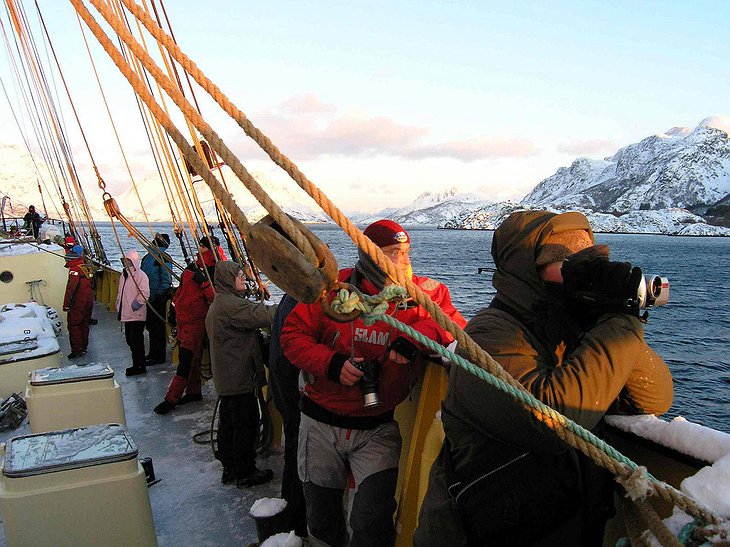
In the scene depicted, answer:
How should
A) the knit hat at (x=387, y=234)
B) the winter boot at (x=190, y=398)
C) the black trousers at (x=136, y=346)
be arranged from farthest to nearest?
1. the black trousers at (x=136, y=346)
2. the winter boot at (x=190, y=398)
3. the knit hat at (x=387, y=234)

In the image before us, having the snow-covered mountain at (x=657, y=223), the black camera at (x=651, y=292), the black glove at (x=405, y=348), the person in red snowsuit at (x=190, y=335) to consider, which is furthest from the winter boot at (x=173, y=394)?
the snow-covered mountain at (x=657, y=223)

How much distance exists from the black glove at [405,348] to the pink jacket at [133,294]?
5738mm

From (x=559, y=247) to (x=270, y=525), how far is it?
7.75 ft

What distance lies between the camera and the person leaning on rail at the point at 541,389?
150cm

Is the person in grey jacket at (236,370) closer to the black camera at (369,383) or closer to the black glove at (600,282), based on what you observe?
the black camera at (369,383)

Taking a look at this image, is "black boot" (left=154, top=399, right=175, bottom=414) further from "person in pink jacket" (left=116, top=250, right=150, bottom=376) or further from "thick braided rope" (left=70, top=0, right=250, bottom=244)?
"thick braided rope" (left=70, top=0, right=250, bottom=244)

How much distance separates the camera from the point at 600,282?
153cm

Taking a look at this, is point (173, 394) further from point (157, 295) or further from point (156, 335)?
point (157, 295)

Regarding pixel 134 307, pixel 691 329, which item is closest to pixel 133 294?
pixel 134 307

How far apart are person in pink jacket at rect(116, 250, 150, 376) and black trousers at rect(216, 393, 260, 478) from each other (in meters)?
3.47

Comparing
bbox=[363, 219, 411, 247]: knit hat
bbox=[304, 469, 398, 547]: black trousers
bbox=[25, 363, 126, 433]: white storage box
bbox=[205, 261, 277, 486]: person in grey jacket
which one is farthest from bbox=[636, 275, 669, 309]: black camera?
bbox=[25, 363, 126, 433]: white storage box

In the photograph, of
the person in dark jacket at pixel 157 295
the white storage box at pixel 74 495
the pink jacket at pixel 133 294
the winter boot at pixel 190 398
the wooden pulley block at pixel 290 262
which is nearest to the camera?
the wooden pulley block at pixel 290 262

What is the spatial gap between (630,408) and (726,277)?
58.1 meters

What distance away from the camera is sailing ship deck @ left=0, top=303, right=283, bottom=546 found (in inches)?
142
